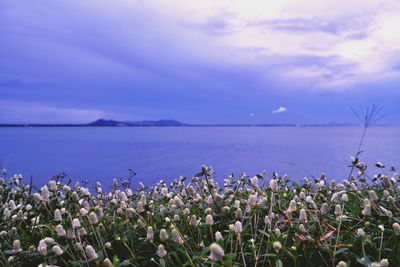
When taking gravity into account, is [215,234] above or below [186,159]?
above

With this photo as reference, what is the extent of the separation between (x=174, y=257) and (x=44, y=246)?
35.2 inches

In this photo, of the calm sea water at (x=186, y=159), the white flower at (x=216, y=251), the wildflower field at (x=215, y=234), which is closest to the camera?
the white flower at (x=216, y=251)

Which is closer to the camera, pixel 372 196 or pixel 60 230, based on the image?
pixel 60 230

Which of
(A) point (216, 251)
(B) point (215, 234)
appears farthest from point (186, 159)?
(A) point (216, 251)

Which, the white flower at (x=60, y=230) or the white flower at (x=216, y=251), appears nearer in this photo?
the white flower at (x=216, y=251)

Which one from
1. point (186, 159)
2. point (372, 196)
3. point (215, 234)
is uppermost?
point (372, 196)

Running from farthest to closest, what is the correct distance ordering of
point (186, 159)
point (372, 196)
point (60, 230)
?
point (186, 159)
point (372, 196)
point (60, 230)

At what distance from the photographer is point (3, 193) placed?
5.58m

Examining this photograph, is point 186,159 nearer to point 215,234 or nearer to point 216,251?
point 215,234

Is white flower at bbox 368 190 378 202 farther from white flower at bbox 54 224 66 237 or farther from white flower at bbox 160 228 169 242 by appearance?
white flower at bbox 54 224 66 237

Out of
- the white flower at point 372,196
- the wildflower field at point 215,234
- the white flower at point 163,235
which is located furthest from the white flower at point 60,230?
the white flower at point 372,196

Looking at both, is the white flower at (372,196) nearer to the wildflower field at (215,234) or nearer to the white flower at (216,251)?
the wildflower field at (215,234)

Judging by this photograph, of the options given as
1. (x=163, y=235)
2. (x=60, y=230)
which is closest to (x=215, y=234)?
(x=163, y=235)

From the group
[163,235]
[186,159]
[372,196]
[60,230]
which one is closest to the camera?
[163,235]
